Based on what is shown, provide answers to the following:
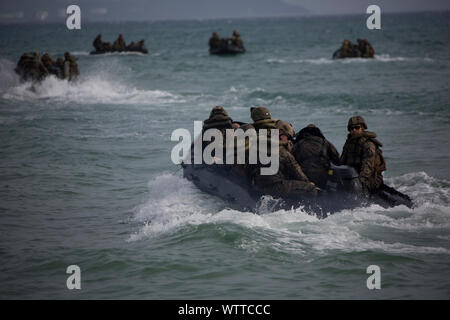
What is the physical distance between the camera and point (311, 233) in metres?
8.27

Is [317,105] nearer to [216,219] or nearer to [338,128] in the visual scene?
[338,128]

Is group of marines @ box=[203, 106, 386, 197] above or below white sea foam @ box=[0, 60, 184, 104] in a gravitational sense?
below

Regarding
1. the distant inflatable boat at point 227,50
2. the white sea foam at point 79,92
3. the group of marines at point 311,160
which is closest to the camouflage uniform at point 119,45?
the distant inflatable boat at point 227,50

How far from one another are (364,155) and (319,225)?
126 cm

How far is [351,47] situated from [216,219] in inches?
1453

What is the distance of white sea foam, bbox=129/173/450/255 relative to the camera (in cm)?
783

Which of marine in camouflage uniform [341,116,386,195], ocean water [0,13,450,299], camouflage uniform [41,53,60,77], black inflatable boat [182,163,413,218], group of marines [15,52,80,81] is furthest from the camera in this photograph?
camouflage uniform [41,53,60,77]

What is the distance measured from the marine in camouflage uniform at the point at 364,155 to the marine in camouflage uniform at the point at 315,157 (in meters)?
0.27

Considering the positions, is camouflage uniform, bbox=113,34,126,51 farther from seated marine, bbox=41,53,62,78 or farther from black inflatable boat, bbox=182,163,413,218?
black inflatable boat, bbox=182,163,413,218

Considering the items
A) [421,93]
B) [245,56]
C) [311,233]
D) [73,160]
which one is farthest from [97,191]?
[245,56]

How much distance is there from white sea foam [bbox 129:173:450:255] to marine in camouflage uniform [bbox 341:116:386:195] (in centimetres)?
42

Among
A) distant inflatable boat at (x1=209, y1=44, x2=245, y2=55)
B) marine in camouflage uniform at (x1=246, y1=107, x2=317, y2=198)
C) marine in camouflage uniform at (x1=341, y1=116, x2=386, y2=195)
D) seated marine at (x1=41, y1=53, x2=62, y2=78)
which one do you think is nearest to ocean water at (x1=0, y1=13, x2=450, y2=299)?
marine in camouflage uniform at (x1=246, y1=107, x2=317, y2=198)

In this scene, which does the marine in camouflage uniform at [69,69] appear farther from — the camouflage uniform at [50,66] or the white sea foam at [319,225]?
the white sea foam at [319,225]

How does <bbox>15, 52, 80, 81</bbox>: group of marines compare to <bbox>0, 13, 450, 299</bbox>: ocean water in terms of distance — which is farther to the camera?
<bbox>15, 52, 80, 81</bbox>: group of marines
